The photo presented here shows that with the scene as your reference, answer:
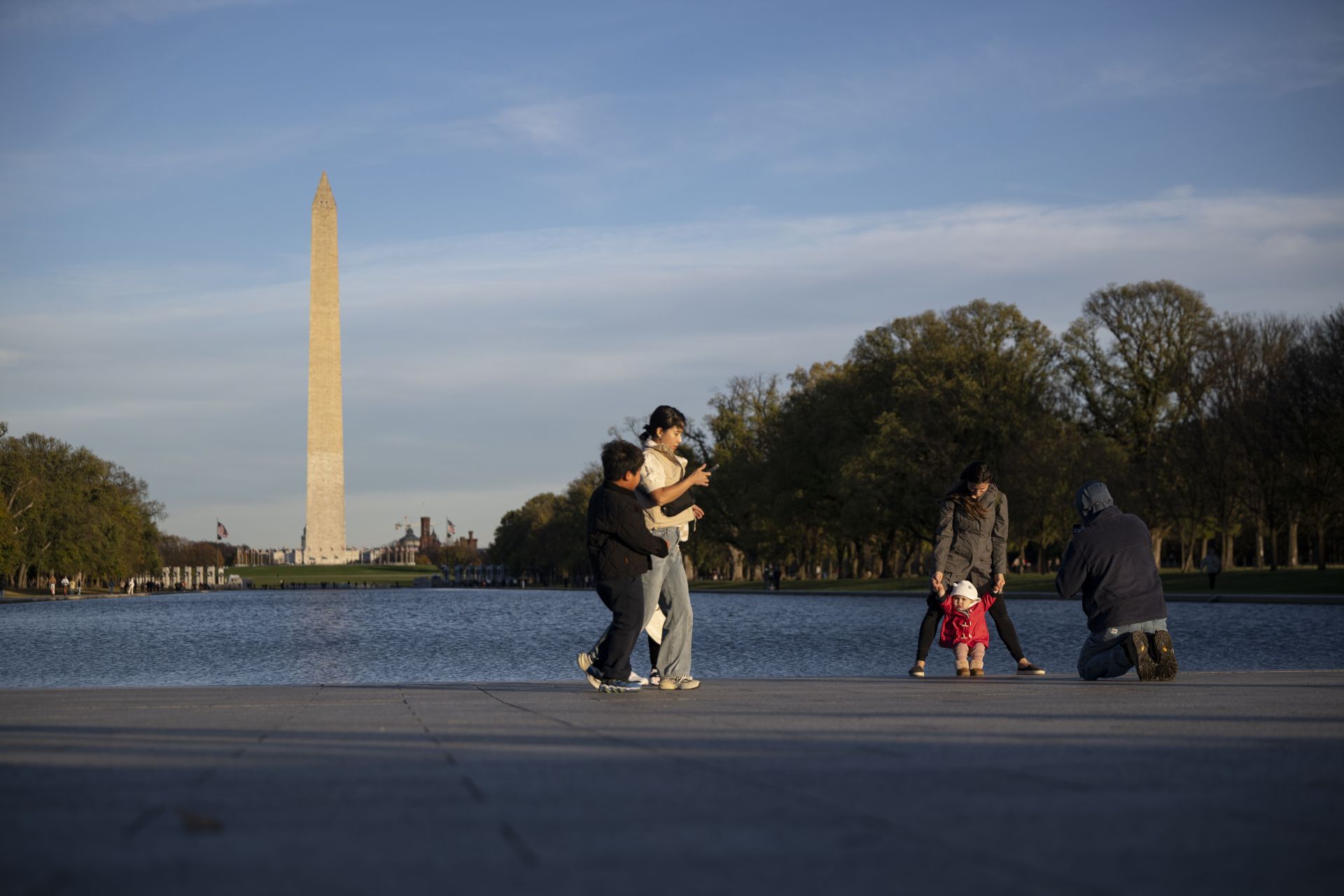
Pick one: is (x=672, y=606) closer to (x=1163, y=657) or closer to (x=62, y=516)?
(x=1163, y=657)

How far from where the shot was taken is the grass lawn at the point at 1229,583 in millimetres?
41188

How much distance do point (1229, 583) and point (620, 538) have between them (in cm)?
4108

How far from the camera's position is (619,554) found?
33.6ft

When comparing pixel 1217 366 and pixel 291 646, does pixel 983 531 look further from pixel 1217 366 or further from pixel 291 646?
pixel 1217 366

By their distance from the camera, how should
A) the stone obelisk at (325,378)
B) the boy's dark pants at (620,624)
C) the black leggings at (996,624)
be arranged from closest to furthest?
the boy's dark pants at (620,624) < the black leggings at (996,624) < the stone obelisk at (325,378)

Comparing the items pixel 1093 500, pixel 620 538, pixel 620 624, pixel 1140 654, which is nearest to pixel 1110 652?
pixel 1140 654

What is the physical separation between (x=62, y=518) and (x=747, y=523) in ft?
125

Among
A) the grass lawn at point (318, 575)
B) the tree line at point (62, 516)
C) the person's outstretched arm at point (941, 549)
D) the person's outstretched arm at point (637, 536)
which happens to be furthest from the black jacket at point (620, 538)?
the grass lawn at point (318, 575)

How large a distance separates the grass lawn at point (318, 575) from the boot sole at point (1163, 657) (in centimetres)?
8893

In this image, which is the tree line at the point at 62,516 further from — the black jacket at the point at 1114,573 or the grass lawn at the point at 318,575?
the black jacket at the point at 1114,573

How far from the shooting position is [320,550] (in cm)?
9325

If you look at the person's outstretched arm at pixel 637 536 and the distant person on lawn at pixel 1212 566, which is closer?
the person's outstretched arm at pixel 637 536

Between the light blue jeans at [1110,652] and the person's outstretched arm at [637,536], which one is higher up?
the person's outstretched arm at [637,536]

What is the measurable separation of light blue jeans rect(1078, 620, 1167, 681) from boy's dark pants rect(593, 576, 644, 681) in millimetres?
3528
